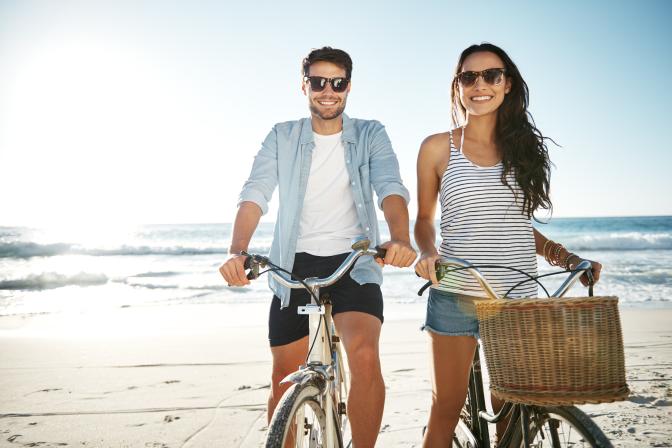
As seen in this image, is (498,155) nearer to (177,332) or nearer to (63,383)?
(63,383)

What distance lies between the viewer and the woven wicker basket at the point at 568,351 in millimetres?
1329

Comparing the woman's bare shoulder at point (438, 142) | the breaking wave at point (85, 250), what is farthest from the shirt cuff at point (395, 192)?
the breaking wave at point (85, 250)

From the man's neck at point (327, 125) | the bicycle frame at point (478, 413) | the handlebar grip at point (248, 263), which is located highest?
the man's neck at point (327, 125)

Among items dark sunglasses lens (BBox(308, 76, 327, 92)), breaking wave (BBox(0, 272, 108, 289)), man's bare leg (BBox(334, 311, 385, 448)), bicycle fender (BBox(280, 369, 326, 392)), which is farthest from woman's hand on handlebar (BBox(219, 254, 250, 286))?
breaking wave (BBox(0, 272, 108, 289))

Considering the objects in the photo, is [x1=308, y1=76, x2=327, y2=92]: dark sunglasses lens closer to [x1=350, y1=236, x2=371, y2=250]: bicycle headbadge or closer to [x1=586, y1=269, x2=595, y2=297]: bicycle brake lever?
[x1=350, y1=236, x2=371, y2=250]: bicycle headbadge

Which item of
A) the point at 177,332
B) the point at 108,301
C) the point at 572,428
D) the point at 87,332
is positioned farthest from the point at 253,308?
the point at 572,428

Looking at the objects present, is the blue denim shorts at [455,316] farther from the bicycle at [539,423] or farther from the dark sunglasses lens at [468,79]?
the dark sunglasses lens at [468,79]

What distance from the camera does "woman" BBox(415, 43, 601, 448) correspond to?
205cm

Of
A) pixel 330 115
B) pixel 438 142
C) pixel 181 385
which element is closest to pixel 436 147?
pixel 438 142

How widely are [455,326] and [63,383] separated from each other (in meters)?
4.61

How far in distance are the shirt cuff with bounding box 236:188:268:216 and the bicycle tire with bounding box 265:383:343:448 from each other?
1.00 metres

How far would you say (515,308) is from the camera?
55.0 inches

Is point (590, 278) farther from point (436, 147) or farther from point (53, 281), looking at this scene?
point (53, 281)

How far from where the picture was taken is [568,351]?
1.34m
